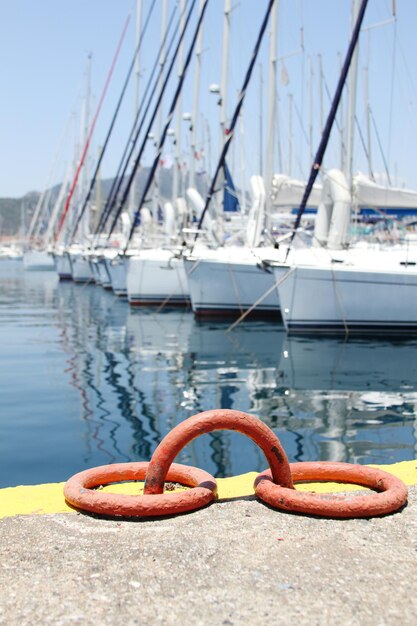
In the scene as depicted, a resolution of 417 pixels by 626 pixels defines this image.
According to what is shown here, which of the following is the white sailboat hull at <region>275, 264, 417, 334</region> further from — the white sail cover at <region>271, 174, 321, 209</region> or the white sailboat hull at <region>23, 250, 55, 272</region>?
the white sailboat hull at <region>23, 250, 55, 272</region>

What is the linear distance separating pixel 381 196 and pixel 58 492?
761 inches

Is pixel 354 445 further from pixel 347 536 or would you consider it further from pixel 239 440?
pixel 347 536

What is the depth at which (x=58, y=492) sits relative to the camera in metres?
4.06

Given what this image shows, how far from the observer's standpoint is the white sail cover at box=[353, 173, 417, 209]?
70.2 feet

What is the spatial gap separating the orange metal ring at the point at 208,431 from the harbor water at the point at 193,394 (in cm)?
257

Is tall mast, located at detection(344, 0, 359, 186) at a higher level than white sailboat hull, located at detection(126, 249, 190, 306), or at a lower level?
higher

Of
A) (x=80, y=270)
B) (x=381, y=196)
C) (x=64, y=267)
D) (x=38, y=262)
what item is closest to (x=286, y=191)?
(x=381, y=196)

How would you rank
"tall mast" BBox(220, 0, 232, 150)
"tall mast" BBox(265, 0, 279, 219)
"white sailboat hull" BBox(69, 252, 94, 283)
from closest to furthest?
1. "tall mast" BBox(265, 0, 279, 219)
2. "tall mast" BBox(220, 0, 232, 150)
3. "white sailboat hull" BBox(69, 252, 94, 283)

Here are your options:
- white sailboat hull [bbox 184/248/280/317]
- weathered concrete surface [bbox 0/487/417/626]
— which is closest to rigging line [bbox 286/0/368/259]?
white sailboat hull [bbox 184/248/280/317]

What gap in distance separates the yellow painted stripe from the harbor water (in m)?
2.22

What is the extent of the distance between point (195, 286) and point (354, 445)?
14.9 m

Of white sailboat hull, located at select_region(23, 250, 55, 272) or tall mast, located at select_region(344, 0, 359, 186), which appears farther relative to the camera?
white sailboat hull, located at select_region(23, 250, 55, 272)

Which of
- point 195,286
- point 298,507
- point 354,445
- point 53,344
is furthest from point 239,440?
point 195,286

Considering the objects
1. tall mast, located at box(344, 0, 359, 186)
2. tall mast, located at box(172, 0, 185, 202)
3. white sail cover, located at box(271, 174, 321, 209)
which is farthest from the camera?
tall mast, located at box(172, 0, 185, 202)
